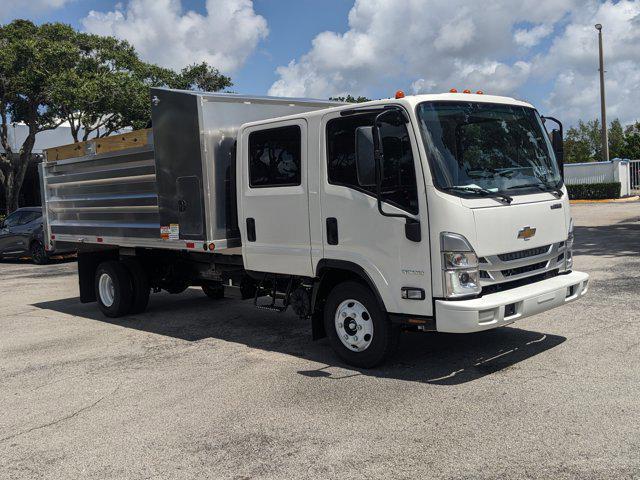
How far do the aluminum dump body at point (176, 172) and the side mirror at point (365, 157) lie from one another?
206cm

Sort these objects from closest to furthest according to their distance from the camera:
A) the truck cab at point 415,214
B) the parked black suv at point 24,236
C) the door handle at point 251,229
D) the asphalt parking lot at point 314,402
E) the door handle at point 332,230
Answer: the asphalt parking lot at point 314,402 < the truck cab at point 415,214 < the door handle at point 332,230 < the door handle at point 251,229 < the parked black suv at point 24,236

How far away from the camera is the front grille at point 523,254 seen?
5695 millimetres

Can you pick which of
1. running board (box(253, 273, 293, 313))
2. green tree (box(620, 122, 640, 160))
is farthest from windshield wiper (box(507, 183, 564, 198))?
green tree (box(620, 122, 640, 160))

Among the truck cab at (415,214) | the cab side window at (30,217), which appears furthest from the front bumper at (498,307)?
the cab side window at (30,217)

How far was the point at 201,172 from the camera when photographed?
7.19 meters

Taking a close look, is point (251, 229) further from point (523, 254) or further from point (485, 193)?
point (523, 254)

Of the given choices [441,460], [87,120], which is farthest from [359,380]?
[87,120]

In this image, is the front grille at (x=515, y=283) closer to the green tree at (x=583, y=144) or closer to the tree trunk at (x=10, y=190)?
the tree trunk at (x=10, y=190)

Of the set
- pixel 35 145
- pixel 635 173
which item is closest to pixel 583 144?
pixel 635 173

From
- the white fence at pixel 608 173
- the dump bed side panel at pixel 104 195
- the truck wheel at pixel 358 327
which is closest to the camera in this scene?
the truck wheel at pixel 358 327

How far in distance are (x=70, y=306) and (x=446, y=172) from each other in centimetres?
750

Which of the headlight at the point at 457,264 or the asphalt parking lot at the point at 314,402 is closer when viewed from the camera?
the asphalt parking lot at the point at 314,402

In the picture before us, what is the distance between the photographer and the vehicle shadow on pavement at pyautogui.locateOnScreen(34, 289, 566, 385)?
6.16 meters

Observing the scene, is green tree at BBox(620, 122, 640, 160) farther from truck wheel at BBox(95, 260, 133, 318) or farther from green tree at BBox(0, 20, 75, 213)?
truck wheel at BBox(95, 260, 133, 318)
